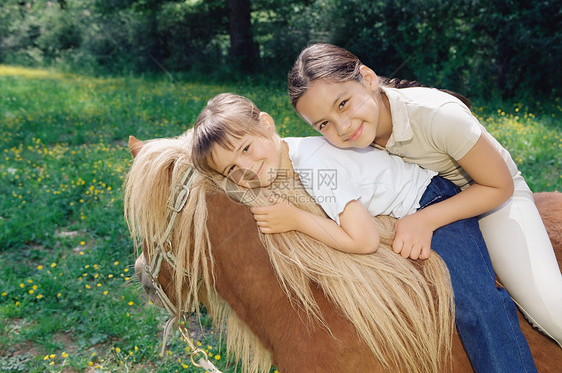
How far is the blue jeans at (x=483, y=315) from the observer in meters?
1.52

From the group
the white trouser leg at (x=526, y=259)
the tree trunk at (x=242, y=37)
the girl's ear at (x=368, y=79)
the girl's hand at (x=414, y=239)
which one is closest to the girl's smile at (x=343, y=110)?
the girl's ear at (x=368, y=79)

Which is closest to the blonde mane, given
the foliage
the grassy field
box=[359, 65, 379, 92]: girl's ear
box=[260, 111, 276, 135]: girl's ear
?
box=[260, 111, 276, 135]: girl's ear

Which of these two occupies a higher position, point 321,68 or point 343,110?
point 321,68

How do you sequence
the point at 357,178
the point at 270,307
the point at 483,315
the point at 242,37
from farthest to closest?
the point at 242,37, the point at 357,178, the point at 270,307, the point at 483,315

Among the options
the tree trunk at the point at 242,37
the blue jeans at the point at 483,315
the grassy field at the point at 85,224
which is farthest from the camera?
the tree trunk at the point at 242,37

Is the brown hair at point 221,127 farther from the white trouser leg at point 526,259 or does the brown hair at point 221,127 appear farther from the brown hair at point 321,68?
the white trouser leg at point 526,259

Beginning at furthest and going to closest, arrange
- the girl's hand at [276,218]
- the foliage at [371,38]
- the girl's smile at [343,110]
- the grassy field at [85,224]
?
1. the foliage at [371,38]
2. the grassy field at [85,224]
3. the girl's smile at [343,110]
4. the girl's hand at [276,218]

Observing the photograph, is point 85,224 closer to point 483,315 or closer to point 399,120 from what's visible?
point 399,120

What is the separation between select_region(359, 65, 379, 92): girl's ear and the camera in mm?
1888

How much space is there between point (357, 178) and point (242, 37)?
12.2 meters

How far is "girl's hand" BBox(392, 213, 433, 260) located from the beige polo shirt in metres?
0.30

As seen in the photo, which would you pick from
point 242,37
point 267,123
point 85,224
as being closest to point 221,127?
point 267,123

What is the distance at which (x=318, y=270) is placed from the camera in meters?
1.62

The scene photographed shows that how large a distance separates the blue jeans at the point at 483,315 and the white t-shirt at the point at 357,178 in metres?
0.25
